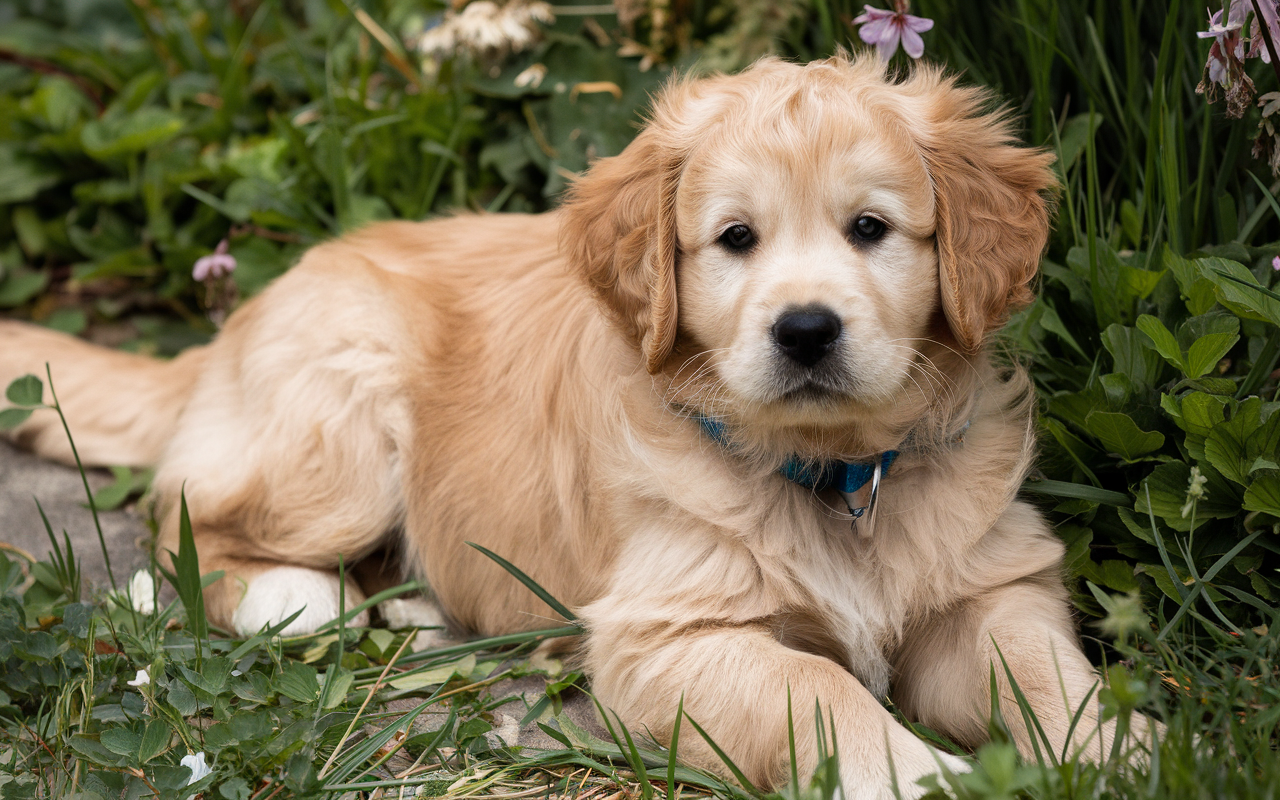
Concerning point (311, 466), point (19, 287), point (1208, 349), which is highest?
point (1208, 349)

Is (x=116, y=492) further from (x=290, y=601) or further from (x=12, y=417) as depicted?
(x=290, y=601)

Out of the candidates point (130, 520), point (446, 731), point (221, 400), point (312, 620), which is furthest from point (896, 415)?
point (130, 520)

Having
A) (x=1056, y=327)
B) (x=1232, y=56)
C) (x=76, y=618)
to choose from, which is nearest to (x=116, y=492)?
(x=76, y=618)

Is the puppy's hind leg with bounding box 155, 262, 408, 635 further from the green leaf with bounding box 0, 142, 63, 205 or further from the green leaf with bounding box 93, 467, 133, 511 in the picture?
the green leaf with bounding box 0, 142, 63, 205

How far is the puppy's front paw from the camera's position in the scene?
9.99ft

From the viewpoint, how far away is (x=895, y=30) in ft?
9.43

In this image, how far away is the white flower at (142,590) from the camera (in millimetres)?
3027

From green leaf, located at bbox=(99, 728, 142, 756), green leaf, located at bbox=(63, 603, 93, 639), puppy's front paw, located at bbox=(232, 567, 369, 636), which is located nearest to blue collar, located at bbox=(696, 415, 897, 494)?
puppy's front paw, located at bbox=(232, 567, 369, 636)

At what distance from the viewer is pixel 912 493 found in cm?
254

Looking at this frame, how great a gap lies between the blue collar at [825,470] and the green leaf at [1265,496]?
756mm

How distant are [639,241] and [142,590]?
1762 millimetres

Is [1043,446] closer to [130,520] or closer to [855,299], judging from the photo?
[855,299]

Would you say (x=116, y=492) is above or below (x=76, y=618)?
→ below

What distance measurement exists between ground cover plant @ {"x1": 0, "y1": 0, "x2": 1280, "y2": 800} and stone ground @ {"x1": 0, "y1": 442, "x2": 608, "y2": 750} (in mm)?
116
